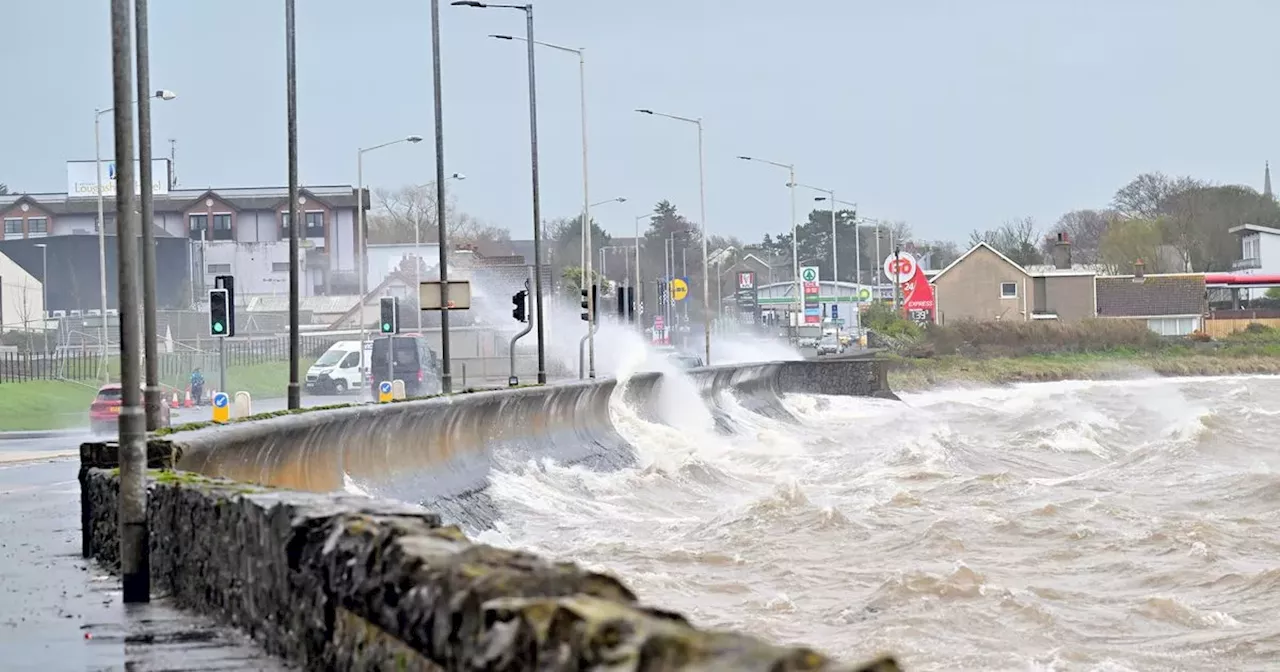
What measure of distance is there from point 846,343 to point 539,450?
274ft

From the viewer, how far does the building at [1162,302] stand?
117250mm

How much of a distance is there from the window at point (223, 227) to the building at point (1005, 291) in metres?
44.4

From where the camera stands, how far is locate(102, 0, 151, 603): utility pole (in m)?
12.2

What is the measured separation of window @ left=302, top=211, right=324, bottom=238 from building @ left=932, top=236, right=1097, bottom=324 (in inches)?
1538

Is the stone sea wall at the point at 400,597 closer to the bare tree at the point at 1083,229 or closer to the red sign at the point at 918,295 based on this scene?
the red sign at the point at 918,295

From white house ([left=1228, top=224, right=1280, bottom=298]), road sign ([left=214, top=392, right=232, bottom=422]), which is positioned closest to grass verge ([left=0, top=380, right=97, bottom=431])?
road sign ([left=214, top=392, right=232, bottom=422])

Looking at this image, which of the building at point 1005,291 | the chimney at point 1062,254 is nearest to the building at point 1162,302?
the building at point 1005,291

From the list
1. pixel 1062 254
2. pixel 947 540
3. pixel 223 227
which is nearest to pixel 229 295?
pixel 947 540

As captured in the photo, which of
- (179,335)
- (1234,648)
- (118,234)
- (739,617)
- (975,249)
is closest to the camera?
(118,234)

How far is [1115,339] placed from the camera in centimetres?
10731

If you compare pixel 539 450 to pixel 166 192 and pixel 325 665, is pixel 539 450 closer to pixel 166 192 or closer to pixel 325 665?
pixel 325 665

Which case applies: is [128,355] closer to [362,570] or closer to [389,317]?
[362,570]

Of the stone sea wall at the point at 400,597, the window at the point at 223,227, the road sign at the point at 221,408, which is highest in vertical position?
the window at the point at 223,227

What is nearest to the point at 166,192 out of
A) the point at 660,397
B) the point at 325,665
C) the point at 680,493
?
the point at 660,397
